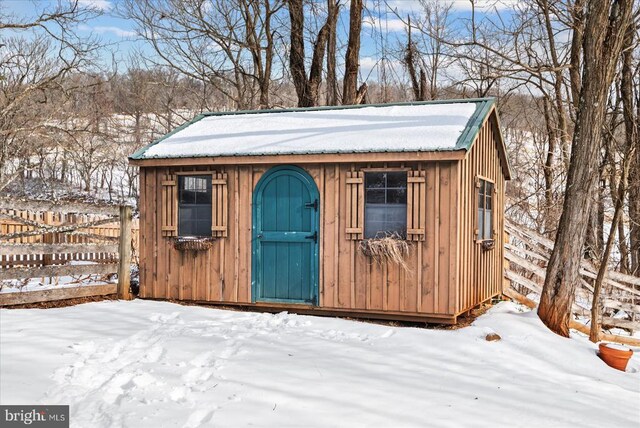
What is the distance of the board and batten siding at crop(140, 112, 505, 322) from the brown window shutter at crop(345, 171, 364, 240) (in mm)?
14

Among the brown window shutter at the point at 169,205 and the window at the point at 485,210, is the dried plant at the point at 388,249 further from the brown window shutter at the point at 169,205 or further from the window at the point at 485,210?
the brown window shutter at the point at 169,205

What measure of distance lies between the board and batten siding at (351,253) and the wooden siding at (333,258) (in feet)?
0.04

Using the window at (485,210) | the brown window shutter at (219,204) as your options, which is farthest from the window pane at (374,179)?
the brown window shutter at (219,204)

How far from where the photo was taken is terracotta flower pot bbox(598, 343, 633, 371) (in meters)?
6.41

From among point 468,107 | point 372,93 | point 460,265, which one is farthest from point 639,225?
point 372,93

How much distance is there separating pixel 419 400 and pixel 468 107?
5590mm

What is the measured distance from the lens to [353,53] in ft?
51.4

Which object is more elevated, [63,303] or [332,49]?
[332,49]

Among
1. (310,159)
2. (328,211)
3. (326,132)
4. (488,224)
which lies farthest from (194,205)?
(488,224)

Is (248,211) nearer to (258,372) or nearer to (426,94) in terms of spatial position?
(258,372)

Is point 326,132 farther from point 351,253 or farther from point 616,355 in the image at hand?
point 616,355

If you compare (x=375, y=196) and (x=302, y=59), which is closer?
(x=375, y=196)

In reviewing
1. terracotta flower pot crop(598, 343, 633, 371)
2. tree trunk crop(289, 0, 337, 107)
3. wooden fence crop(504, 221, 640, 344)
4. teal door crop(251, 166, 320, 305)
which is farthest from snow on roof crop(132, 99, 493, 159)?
tree trunk crop(289, 0, 337, 107)

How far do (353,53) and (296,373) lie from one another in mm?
12366
